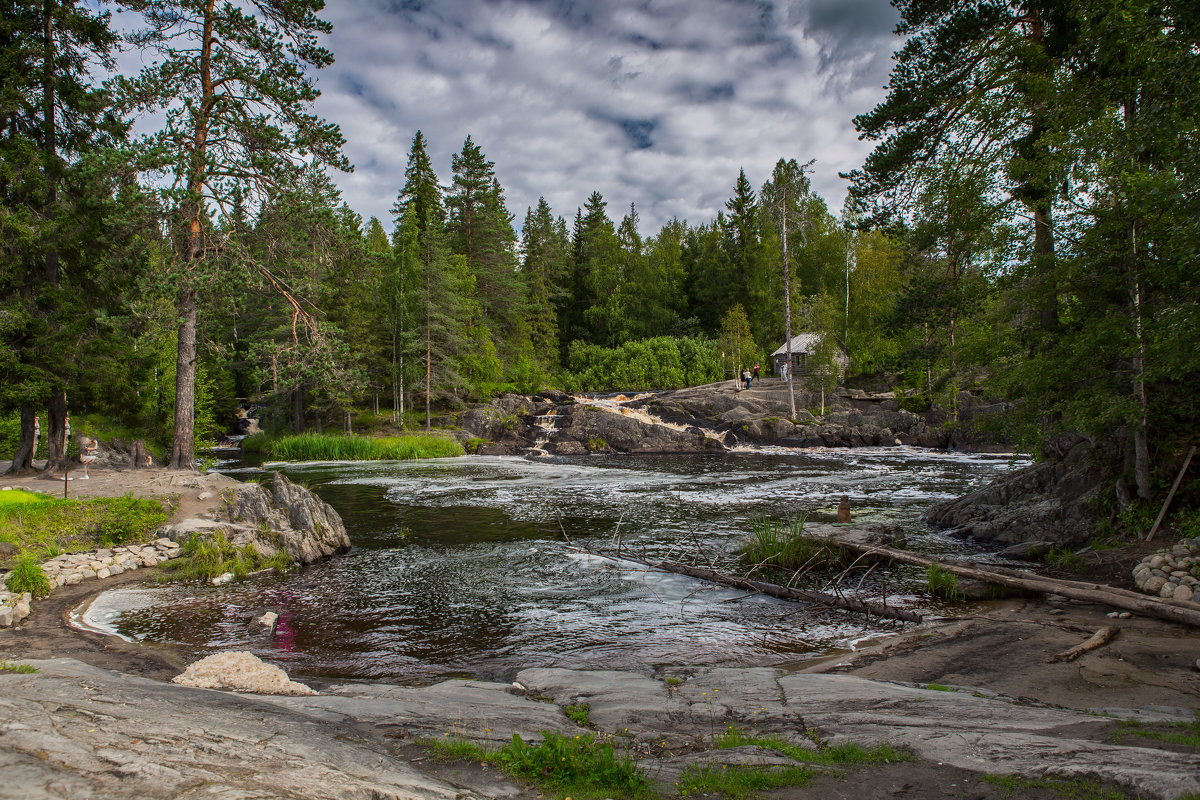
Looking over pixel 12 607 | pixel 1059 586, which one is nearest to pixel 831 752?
pixel 1059 586

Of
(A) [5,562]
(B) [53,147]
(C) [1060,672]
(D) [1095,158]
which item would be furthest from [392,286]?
(C) [1060,672]

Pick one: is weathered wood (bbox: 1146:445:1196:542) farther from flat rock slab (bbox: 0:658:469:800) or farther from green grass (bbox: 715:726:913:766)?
flat rock slab (bbox: 0:658:469:800)

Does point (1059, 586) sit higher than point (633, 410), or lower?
lower

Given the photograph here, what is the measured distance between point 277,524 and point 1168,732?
14160mm

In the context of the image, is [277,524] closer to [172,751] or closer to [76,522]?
[76,522]

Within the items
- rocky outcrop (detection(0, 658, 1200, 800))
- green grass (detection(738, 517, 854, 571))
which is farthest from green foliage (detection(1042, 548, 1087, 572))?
rocky outcrop (detection(0, 658, 1200, 800))

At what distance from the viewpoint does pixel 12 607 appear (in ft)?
27.9

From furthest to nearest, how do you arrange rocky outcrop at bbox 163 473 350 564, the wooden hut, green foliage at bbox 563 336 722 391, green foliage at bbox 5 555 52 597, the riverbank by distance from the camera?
green foliage at bbox 563 336 722 391, the wooden hut, rocky outcrop at bbox 163 473 350 564, green foliage at bbox 5 555 52 597, the riverbank

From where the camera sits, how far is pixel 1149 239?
995 centimetres

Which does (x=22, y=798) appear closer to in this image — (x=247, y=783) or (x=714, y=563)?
(x=247, y=783)

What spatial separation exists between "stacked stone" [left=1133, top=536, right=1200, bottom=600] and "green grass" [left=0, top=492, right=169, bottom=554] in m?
17.5

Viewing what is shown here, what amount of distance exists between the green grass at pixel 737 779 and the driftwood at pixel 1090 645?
15.1ft

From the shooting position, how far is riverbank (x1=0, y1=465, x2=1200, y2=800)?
137 inches

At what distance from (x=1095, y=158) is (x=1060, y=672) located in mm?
8346
